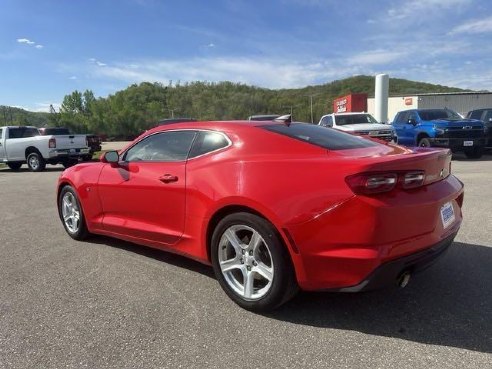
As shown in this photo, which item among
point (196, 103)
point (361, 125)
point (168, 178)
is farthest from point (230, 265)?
point (196, 103)

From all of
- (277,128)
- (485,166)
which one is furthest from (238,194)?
(485,166)

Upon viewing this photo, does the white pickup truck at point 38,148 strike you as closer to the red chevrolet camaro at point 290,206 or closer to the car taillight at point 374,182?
the red chevrolet camaro at point 290,206

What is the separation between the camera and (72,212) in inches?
231

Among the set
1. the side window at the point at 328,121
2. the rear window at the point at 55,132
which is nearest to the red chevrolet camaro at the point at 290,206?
the side window at the point at 328,121

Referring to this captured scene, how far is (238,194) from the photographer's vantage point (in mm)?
3461

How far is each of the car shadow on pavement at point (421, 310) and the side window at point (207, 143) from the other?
4.75ft

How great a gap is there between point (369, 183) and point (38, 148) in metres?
16.7

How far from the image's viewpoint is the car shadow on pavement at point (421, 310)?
3.10m

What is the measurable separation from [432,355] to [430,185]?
46.6 inches

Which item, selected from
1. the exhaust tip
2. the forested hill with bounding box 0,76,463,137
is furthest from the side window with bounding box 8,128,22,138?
the forested hill with bounding box 0,76,463,137

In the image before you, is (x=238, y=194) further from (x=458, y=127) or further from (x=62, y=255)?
(x=458, y=127)

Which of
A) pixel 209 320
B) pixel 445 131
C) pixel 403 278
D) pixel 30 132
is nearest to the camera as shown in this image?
pixel 403 278

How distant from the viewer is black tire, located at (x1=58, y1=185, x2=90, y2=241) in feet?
18.5

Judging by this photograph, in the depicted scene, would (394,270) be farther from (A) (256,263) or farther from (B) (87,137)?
(B) (87,137)
